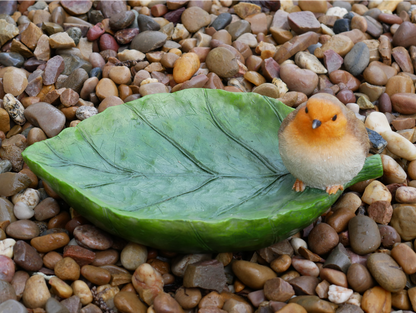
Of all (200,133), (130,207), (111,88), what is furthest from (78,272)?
(111,88)

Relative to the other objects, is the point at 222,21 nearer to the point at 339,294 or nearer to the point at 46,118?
the point at 46,118

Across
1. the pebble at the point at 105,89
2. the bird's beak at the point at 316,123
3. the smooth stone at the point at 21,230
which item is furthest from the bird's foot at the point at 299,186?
the pebble at the point at 105,89

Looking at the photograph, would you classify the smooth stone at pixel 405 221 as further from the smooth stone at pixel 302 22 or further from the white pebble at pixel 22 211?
the white pebble at pixel 22 211

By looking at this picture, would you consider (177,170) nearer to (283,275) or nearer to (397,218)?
(283,275)

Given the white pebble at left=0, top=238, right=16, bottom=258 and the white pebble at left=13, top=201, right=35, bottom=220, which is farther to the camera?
the white pebble at left=13, top=201, right=35, bottom=220

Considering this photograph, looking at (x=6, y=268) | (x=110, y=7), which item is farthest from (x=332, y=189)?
(x=110, y=7)

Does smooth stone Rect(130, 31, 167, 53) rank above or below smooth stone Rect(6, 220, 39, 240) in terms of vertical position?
above

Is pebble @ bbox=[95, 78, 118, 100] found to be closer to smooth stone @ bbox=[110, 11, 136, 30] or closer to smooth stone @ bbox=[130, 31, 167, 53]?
smooth stone @ bbox=[130, 31, 167, 53]

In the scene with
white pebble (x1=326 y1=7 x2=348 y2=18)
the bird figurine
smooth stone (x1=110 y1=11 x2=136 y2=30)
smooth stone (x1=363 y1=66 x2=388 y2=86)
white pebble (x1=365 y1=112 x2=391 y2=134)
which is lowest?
white pebble (x1=365 y1=112 x2=391 y2=134)

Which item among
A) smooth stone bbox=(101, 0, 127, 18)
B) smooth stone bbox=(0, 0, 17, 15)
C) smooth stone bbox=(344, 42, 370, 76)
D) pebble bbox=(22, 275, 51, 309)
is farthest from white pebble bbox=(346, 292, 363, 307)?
smooth stone bbox=(0, 0, 17, 15)
